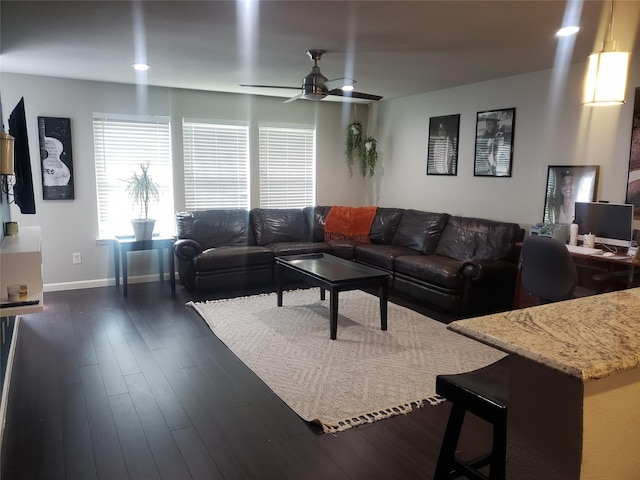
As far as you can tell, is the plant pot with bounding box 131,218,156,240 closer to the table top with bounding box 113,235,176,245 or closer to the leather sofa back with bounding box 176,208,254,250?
the table top with bounding box 113,235,176,245

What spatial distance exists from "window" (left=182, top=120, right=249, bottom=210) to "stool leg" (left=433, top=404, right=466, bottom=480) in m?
4.83

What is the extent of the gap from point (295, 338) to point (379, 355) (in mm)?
723

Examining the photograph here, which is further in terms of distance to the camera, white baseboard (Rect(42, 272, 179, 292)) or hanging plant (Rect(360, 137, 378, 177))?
hanging plant (Rect(360, 137, 378, 177))

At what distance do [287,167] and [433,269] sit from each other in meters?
2.78

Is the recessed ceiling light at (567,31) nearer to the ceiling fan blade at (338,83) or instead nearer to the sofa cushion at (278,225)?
the ceiling fan blade at (338,83)

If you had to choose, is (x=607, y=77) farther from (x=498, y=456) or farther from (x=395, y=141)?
(x=395, y=141)

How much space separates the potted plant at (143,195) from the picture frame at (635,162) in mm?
4619

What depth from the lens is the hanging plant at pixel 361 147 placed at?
662 cm

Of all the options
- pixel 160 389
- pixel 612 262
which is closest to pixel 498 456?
pixel 160 389

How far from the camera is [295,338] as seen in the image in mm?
3822

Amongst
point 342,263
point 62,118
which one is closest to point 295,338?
point 342,263

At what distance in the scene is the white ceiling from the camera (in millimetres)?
2762

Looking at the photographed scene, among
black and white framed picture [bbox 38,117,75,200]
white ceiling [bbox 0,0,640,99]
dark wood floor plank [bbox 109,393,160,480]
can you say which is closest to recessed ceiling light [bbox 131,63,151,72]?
white ceiling [bbox 0,0,640,99]

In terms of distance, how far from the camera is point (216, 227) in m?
5.73
